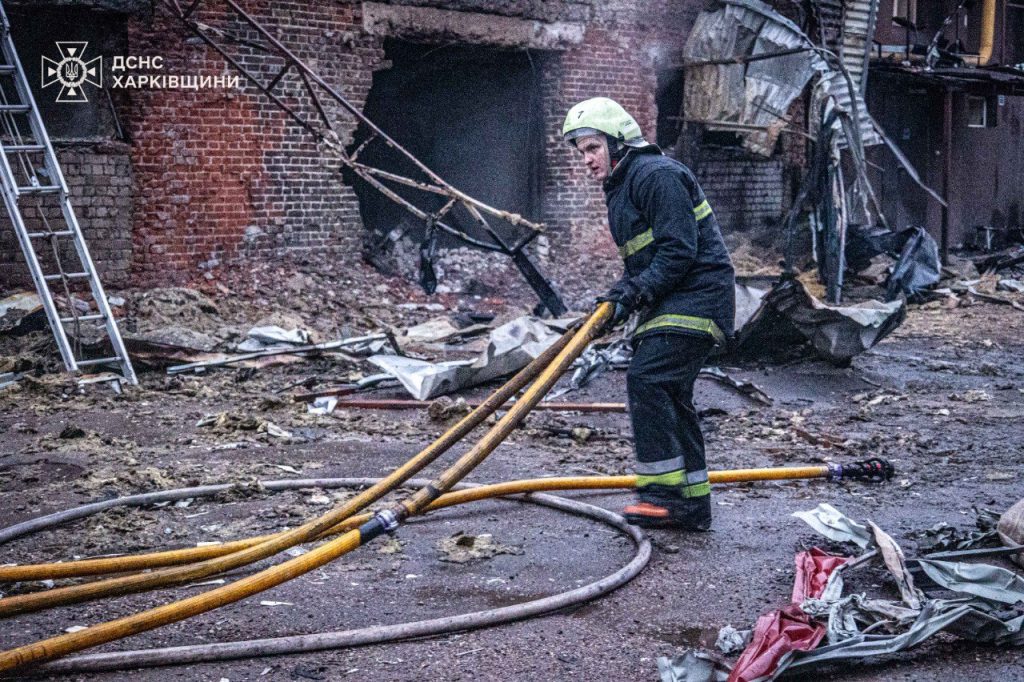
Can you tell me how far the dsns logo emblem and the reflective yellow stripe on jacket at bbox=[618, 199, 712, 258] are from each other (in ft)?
24.7

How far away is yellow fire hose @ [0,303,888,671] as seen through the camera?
2.95 metres

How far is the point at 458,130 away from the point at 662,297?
31.7 feet

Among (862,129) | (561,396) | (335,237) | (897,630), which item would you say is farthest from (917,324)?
(897,630)

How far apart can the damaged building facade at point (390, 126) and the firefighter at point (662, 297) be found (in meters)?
6.21

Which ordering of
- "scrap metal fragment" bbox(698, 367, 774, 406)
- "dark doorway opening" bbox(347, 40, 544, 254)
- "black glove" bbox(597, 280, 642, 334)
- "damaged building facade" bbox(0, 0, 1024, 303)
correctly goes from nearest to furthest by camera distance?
"black glove" bbox(597, 280, 642, 334)
"scrap metal fragment" bbox(698, 367, 774, 406)
"damaged building facade" bbox(0, 0, 1024, 303)
"dark doorway opening" bbox(347, 40, 544, 254)

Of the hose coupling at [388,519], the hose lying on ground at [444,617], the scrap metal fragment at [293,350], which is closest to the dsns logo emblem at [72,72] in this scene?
the scrap metal fragment at [293,350]

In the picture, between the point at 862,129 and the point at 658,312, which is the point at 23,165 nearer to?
the point at 658,312

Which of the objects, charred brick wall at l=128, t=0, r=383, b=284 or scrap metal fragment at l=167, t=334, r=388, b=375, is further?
charred brick wall at l=128, t=0, r=383, b=284

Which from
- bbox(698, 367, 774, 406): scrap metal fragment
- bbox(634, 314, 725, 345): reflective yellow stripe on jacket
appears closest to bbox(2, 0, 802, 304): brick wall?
bbox(698, 367, 774, 406): scrap metal fragment

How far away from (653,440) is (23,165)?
6812mm

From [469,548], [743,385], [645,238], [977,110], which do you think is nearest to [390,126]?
[743,385]

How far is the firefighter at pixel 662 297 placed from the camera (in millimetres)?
4457

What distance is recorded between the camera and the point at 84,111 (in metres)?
10.3

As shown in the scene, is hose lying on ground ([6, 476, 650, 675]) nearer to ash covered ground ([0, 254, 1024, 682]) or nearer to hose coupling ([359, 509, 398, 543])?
ash covered ground ([0, 254, 1024, 682])
